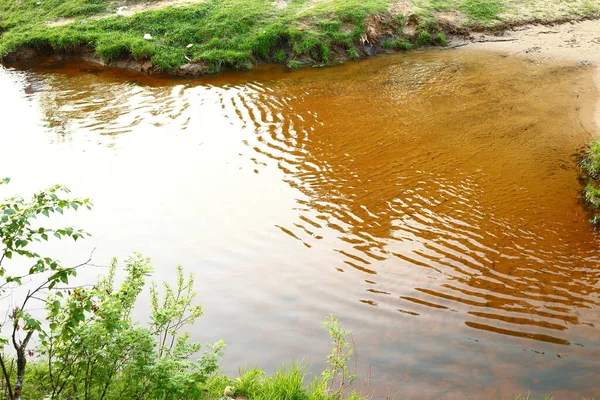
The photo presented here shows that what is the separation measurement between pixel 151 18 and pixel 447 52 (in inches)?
361

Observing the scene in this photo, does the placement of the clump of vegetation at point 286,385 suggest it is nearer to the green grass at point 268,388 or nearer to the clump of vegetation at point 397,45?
the green grass at point 268,388

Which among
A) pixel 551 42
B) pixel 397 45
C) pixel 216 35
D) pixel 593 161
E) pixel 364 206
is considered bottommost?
pixel 364 206

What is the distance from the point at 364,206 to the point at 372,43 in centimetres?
949

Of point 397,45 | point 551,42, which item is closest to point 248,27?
point 397,45

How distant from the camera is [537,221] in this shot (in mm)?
7281

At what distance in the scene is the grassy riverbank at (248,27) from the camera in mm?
14992

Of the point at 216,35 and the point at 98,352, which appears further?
the point at 216,35

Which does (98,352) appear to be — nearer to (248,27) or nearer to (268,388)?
(268,388)

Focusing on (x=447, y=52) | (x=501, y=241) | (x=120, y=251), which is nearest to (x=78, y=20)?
(x=447, y=52)

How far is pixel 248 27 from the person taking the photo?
15.6 m

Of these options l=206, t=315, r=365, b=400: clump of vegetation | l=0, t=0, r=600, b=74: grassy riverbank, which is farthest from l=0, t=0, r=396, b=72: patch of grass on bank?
l=206, t=315, r=365, b=400: clump of vegetation

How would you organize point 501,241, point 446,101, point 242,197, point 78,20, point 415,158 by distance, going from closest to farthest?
1. point 501,241
2. point 242,197
3. point 415,158
4. point 446,101
5. point 78,20

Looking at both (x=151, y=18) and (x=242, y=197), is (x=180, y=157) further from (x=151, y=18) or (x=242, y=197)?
(x=151, y=18)

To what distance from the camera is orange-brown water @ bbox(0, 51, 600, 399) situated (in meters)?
5.29
